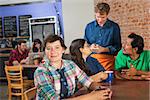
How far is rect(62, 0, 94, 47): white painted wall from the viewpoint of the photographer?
1.84m

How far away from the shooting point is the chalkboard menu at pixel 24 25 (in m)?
1.91

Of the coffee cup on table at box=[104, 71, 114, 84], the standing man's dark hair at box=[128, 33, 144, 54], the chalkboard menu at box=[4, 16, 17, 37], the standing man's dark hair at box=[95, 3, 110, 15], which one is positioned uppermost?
the standing man's dark hair at box=[95, 3, 110, 15]

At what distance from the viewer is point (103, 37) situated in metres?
1.84

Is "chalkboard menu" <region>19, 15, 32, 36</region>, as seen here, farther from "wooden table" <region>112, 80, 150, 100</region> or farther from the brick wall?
"wooden table" <region>112, 80, 150, 100</region>

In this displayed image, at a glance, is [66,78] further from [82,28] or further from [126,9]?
[126,9]

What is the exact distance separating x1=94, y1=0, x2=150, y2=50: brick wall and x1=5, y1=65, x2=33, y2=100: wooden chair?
2.53 ft

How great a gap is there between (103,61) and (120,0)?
0.44 m

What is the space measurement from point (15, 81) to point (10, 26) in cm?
42

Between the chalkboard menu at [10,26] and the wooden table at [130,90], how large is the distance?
83 centimetres

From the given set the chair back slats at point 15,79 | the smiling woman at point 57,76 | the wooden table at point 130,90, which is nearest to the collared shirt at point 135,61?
the wooden table at point 130,90

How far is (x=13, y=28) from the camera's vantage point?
6.42 feet

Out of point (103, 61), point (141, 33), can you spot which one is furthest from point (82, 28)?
point (141, 33)

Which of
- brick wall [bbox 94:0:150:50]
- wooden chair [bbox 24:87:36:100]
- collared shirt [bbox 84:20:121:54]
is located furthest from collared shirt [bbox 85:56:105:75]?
wooden chair [bbox 24:87:36:100]

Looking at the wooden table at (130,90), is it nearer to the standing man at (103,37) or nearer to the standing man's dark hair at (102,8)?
the standing man at (103,37)
